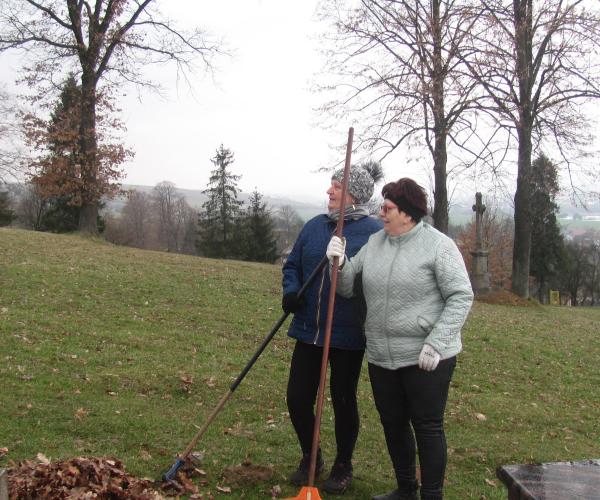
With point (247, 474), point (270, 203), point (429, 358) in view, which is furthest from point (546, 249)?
point (429, 358)

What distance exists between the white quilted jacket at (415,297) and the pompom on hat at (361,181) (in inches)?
18.1

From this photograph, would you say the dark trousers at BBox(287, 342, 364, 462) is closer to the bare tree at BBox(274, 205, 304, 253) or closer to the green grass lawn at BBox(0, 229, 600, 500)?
the green grass lawn at BBox(0, 229, 600, 500)

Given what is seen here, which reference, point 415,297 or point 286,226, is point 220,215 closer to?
point 286,226

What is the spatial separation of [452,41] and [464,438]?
43.9 feet

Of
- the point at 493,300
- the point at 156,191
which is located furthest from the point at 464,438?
the point at 156,191

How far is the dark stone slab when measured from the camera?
107 inches

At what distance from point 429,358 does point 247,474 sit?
1755 mm

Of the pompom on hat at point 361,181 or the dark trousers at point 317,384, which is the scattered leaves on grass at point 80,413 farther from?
the pompom on hat at point 361,181

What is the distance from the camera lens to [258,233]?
44.9 metres

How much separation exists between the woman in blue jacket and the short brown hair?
Result: 396 mm

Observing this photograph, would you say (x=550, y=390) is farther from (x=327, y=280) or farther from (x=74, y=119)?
(x=74, y=119)

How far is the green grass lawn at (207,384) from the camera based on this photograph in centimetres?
484

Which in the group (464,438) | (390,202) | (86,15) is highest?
(86,15)

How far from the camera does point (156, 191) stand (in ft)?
253
